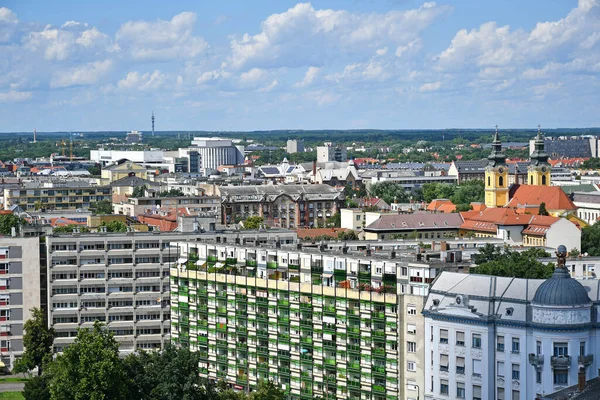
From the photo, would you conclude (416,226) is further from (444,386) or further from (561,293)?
(561,293)

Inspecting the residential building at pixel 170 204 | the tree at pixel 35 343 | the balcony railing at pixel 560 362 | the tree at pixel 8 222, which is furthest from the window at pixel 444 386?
the residential building at pixel 170 204

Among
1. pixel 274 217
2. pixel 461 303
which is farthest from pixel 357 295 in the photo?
pixel 274 217

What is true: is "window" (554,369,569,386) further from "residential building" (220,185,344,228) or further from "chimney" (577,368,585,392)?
"residential building" (220,185,344,228)

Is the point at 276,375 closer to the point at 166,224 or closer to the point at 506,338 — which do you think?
Answer: the point at 506,338

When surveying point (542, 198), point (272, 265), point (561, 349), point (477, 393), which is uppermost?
point (272, 265)

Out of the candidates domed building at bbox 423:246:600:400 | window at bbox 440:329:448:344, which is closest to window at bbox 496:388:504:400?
domed building at bbox 423:246:600:400

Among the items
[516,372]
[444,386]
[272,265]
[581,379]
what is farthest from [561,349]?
[272,265]

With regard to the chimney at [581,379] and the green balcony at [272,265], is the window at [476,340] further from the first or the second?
the green balcony at [272,265]
